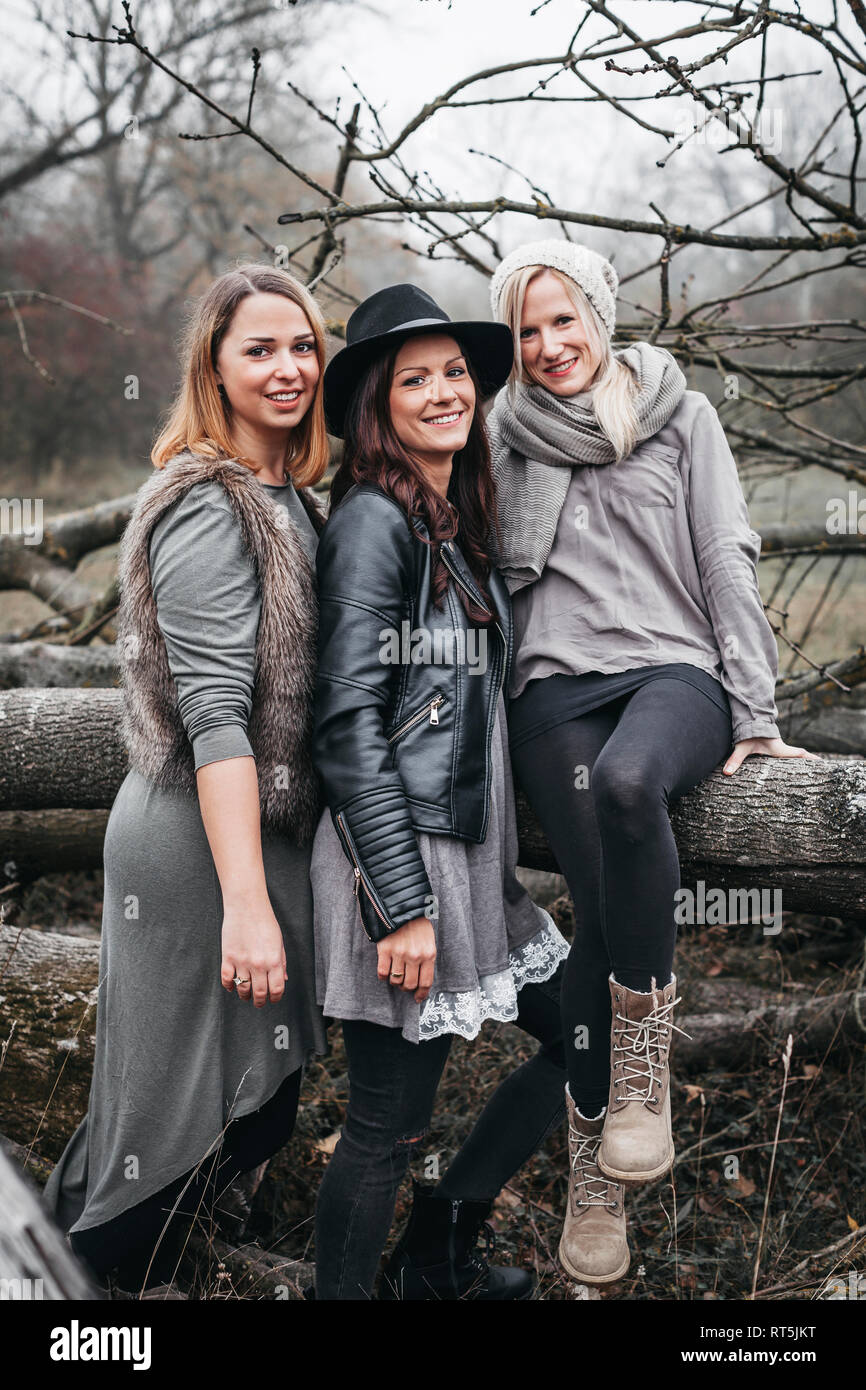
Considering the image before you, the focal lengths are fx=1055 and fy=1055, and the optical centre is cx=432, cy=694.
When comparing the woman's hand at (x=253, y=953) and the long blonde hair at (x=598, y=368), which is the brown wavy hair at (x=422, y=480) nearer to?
the long blonde hair at (x=598, y=368)

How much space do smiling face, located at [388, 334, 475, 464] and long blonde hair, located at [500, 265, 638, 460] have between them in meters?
0.29

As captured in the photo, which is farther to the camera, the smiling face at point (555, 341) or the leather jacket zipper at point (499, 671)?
the smiling face at point (555, 341)

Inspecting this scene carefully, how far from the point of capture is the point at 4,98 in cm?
1827

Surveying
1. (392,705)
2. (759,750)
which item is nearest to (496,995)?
(392,705)

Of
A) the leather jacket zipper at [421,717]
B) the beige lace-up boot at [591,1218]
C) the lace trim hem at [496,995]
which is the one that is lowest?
the beige lace-up boot at [591,1218]

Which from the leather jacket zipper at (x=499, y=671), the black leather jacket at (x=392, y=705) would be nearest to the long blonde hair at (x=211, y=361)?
the black leather jacket at (x=392, y=705)

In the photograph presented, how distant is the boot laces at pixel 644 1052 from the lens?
7.19 feet

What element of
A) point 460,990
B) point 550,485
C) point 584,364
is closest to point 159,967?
point 460,990

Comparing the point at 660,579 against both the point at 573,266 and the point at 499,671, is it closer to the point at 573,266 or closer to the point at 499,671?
the point at 499,671

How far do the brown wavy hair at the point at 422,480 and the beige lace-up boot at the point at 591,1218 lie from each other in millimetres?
1185

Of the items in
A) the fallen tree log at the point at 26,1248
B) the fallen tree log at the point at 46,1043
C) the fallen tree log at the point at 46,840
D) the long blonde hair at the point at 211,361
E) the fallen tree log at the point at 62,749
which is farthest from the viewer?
the fallen tree log at the point at 46,840

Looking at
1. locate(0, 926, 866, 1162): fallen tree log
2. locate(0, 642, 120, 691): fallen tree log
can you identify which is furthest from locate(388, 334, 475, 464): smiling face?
locate(0, 642, 120, 691): fallen tree log

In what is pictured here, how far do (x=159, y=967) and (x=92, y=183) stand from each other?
25029mm

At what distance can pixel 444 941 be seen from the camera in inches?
87.4
